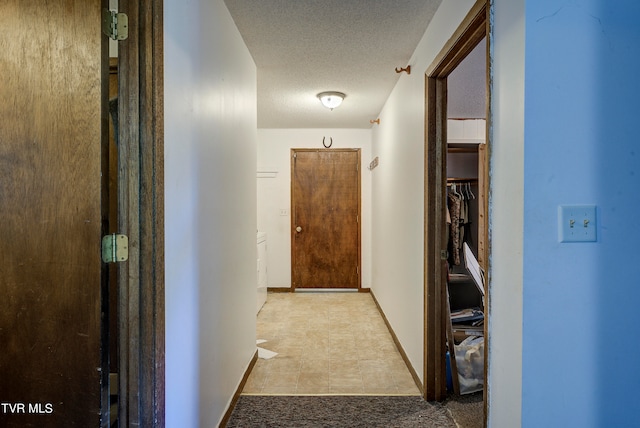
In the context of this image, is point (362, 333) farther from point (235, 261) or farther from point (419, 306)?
point (235, 261)

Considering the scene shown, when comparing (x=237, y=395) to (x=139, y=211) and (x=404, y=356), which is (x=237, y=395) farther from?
(x=139, y=211)

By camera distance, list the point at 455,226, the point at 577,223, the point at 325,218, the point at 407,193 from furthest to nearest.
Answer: the point at 325,218 < the point at 455,226 < the point at 407,193 < the point at 577,223

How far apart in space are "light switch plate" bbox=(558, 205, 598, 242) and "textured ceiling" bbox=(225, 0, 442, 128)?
1.50 metres

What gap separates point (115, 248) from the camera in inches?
49.7

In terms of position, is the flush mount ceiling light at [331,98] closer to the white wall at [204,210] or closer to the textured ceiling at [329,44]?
the textured ceiling at [329,44]

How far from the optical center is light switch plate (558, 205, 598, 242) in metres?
1.15

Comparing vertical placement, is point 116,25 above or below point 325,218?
above

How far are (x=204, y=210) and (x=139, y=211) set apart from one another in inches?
19.2

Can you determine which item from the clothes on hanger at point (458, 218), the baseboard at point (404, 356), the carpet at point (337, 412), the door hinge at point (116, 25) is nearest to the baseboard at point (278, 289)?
the baseboard at point (404, 356)

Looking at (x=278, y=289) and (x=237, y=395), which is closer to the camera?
(x=237, y=395)

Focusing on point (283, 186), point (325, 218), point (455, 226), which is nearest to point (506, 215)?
point (455, 226)

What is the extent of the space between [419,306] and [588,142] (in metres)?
1.61

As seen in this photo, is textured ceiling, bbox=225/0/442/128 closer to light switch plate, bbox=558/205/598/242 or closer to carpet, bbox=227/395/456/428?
light switch plate, bbox=558/205/598/242

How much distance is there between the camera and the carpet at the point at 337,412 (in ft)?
6.87
